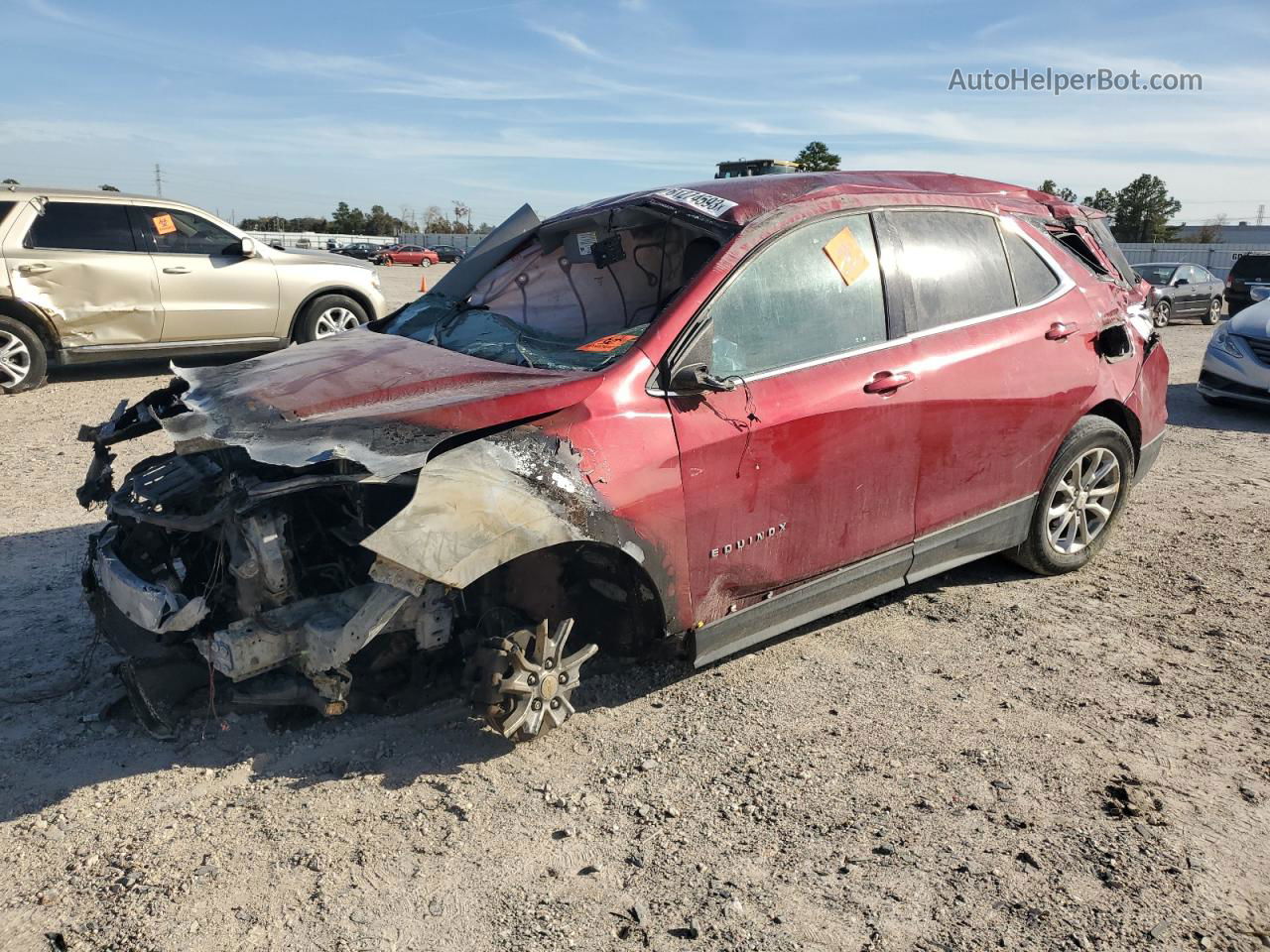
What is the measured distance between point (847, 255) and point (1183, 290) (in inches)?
818

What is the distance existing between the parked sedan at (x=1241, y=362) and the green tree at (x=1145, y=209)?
44.9 m

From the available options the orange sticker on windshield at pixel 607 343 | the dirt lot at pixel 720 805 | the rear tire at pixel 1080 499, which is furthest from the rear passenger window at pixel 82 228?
the rear tire at pixel 1080 499

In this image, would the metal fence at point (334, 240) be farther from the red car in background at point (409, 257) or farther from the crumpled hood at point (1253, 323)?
the crumpled hood at point (1253, 323)

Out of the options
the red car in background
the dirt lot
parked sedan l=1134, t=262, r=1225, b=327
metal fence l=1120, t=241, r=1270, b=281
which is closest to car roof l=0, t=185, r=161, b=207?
the dirt lot

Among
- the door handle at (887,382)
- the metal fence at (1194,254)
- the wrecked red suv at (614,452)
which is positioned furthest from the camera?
the metal fence at (1194,254)

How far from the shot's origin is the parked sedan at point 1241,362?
31.0 feet

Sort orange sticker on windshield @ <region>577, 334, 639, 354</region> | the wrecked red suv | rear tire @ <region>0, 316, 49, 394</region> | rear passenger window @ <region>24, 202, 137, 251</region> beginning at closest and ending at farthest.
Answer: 1. the wrecked red suv
2. orange sticker on windshield @ <region>577, 334, 639, 354</region>
3. rear tire @ <region>0, 316, 49, 394</region>
4. rear passenger window @ <region>24, 202, 137, 251</region>

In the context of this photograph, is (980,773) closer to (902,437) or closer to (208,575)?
(902,437)

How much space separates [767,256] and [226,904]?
2.75 meters

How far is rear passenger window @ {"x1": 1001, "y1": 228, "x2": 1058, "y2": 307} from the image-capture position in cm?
443

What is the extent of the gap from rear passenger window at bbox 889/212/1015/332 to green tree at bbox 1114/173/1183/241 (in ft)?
170

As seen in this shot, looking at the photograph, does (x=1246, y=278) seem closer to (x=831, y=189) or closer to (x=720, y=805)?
(x=831, y=189)

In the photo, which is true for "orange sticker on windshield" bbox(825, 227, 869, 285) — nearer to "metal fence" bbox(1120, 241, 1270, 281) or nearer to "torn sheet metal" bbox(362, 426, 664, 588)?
"torn sheet metal" bbox(362, 426, 664, 588)

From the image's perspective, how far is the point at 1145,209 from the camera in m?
49.9
